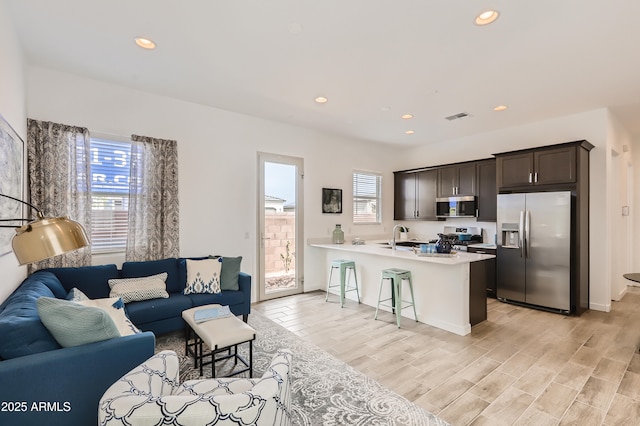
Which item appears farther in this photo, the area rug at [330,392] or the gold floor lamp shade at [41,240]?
the area rug at [330,392]

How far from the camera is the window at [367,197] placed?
634cm

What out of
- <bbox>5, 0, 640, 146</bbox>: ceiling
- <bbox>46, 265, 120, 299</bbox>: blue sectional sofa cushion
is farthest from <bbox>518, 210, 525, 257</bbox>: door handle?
<bbox>46, 265, 120, 299</bbox>: blue sectional sofa cushion

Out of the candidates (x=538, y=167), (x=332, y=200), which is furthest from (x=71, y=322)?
(x=538, y=167)

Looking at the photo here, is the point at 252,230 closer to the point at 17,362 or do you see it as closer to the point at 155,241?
the point at 155,241

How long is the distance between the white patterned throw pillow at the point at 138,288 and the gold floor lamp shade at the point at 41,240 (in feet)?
7.38

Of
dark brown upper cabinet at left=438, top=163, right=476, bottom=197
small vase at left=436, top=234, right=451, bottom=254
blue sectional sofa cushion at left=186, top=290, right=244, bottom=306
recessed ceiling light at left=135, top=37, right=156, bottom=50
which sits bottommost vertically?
blue sectional sofa cushion at left=186, top=290, right=244, bottom=306

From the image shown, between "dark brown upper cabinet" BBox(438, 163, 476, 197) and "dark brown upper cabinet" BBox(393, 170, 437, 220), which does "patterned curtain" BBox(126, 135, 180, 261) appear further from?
"dark brown upper cabinet" BBox(438, 163, 476, 197)

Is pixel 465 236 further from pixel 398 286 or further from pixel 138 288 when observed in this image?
pixel 138 288

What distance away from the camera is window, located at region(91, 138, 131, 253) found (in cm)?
364

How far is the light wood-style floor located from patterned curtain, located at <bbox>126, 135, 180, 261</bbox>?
1.75 meters

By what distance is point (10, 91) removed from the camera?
8.13 ft

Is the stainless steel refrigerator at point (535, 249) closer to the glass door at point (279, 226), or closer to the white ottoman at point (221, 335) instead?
the glass door at point (279, 226)

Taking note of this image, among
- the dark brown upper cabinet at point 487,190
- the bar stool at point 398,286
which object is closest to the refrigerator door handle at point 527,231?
the dark brown upper cabinet at point 487,190

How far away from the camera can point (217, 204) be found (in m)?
4.51
